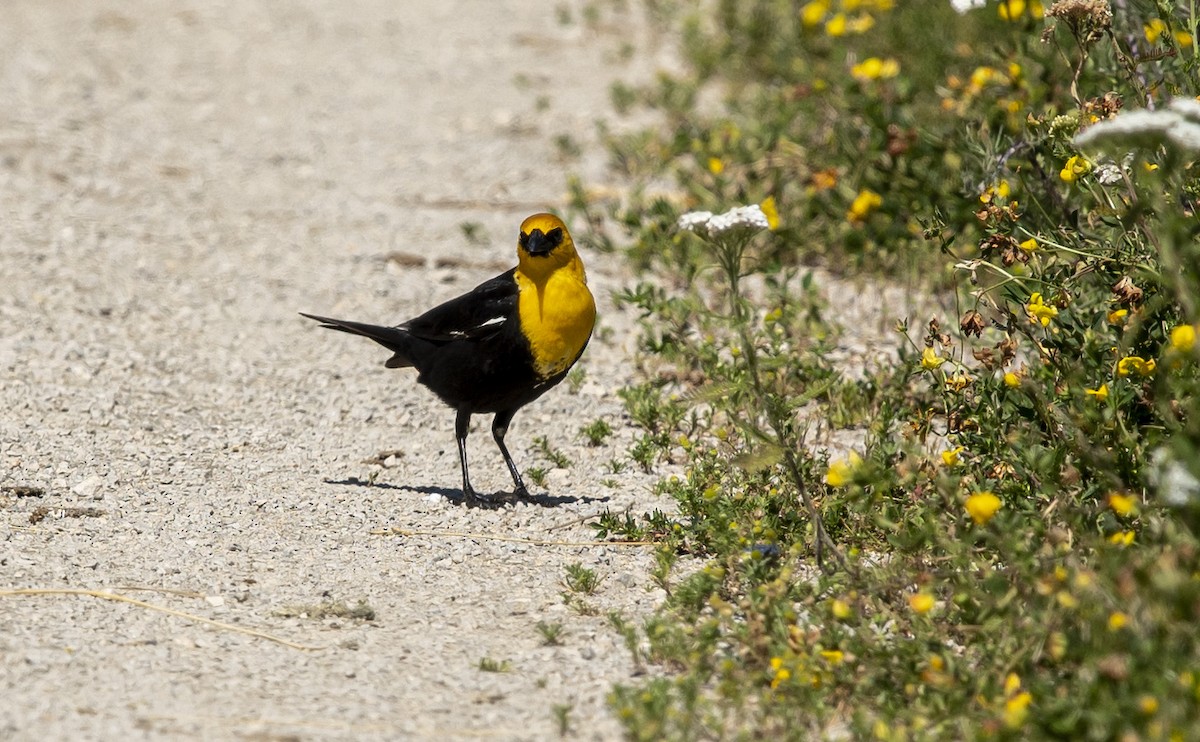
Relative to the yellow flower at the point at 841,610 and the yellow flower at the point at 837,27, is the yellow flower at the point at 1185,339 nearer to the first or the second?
the yellow flower at the point at 841,610

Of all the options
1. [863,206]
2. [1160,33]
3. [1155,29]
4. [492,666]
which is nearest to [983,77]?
[863,206]

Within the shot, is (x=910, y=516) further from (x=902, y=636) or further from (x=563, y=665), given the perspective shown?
(x=563, y=665)

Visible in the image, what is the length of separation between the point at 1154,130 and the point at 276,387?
4483 mm

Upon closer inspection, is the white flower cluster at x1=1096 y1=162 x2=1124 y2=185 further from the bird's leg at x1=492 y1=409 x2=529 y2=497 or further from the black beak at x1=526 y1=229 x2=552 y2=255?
the bird's leg at x1=492 y1=409 x2=529 y2=497

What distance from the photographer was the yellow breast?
5570 millimetres

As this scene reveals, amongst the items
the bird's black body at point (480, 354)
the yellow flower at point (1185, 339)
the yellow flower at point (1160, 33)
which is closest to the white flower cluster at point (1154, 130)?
the yellow flower at point (1185, 339)

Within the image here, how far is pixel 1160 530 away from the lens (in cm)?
371

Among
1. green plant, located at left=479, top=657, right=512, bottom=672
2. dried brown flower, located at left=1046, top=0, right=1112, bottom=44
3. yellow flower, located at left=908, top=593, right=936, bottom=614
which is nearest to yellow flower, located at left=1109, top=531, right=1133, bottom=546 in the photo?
yellow flower, located at left=908, top=593, right=936, bottom=614

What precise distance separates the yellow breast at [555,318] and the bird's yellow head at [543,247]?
3 centimetres

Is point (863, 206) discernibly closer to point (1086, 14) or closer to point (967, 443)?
point (1086, 14)

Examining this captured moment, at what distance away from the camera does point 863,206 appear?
697cm

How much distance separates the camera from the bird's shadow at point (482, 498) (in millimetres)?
5621

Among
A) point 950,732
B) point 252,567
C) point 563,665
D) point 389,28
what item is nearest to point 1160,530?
point 950,732

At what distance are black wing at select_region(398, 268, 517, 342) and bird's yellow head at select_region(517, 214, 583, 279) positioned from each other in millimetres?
118
